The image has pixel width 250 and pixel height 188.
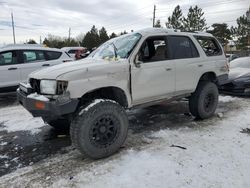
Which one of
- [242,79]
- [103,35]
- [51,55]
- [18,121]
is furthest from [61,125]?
[103,35]

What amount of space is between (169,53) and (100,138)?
2.06 m

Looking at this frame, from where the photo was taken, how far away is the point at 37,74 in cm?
384

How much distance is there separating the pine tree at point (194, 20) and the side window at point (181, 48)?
31.3 metres

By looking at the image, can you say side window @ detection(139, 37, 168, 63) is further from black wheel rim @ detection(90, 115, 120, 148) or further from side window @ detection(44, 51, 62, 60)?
side window @ detection(44, 51, 62, 60)

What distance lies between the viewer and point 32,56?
802 centimetres

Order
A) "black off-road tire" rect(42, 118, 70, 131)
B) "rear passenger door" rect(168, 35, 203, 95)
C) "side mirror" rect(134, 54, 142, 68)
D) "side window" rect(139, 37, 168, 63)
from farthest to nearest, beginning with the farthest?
"black off-road tire" rect(42, 118, 70, 131) → "rear passenger door" rect(168, 35, 203, 95) → "side window" rect(139, 37, 168, 63) → "side mirror" rect(134, 54, 142, 68)

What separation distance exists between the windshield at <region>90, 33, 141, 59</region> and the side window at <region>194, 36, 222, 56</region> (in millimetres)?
1839

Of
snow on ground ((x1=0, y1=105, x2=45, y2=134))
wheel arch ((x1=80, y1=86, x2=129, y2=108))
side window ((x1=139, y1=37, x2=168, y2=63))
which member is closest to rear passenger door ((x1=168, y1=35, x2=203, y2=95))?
side window ((x1=139, y1=37, x2=168, y2=63))

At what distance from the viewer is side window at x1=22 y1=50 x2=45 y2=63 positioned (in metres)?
7.88

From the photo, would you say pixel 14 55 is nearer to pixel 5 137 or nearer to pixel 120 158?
pixel 5 137

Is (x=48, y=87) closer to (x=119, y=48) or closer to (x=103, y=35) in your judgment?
(x=119, y=48)

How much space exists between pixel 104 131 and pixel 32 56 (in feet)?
17.3

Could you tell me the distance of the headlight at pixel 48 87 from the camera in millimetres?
3469

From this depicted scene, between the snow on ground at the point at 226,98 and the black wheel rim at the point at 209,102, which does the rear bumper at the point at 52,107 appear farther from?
the snow on ground at the point at 226,98
